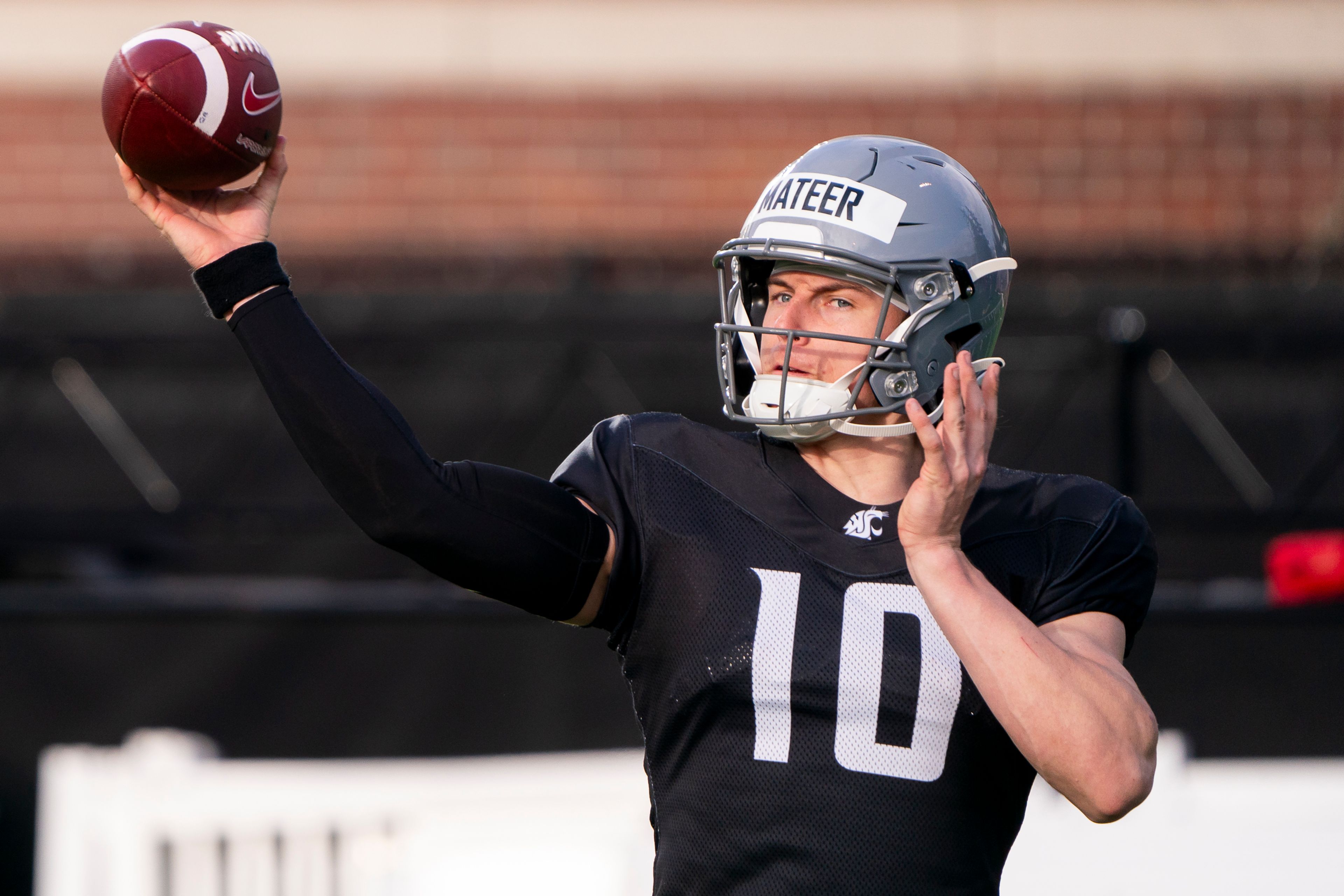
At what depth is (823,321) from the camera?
2.14 m

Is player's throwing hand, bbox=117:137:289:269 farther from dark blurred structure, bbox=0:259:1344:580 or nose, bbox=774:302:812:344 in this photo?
dark blurred structure, bbox=0:259:1344:580

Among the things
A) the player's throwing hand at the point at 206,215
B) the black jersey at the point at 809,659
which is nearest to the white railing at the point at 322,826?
the black jersey at the point at 809,659

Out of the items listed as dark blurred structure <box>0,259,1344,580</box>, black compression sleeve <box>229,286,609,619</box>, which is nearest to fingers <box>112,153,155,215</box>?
black compression sleeve <box>229,286,609,619</box>

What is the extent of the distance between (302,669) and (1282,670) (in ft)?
10.7

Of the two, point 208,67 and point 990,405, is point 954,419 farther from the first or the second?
point 208,67

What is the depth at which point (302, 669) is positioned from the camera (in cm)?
462

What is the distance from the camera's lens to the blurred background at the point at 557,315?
457cm

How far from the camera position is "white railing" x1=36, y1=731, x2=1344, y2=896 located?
3.73 metres

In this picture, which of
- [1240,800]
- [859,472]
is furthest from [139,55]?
[1240,800]

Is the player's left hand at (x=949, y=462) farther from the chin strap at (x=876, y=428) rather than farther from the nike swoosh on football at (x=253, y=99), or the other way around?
the nike swoosh on football at (x=253, y=99)

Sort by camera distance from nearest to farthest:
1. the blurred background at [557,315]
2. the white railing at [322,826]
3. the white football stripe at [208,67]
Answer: the white football stripe at [208,67] → the white railing at [322,826] → the blurred background at [557,315]

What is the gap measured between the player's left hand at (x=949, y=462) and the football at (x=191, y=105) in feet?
3.34

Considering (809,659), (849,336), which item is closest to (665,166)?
(849,336)

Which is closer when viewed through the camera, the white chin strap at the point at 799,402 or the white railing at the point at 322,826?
the white chin strap at the point at 799,402
